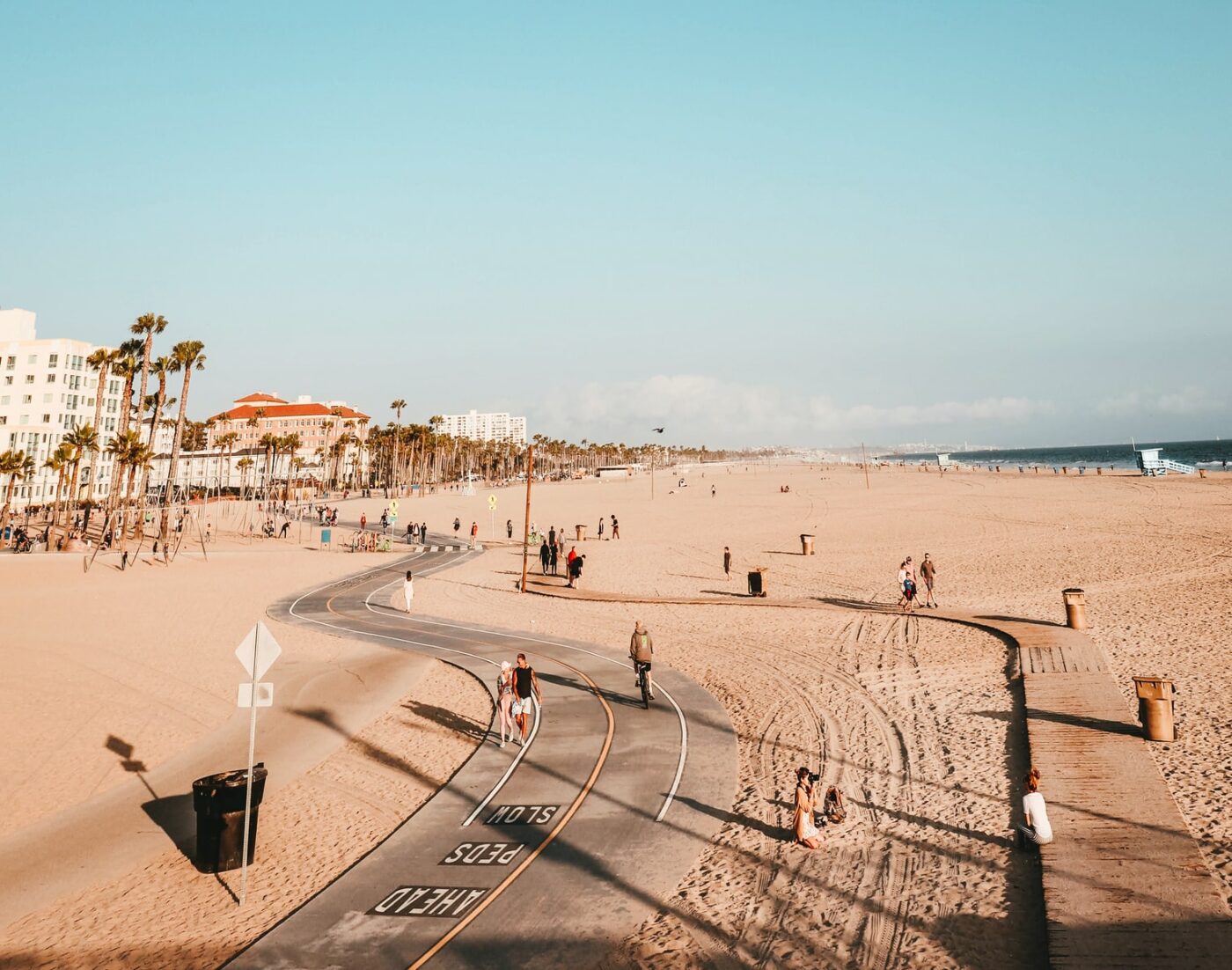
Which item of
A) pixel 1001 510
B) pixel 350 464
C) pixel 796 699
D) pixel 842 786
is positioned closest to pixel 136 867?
pixel 842 786

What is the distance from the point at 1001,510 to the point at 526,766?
55.8m

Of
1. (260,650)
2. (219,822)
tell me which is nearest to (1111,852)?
(260,650)

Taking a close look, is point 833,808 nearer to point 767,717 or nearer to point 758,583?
point 767,717

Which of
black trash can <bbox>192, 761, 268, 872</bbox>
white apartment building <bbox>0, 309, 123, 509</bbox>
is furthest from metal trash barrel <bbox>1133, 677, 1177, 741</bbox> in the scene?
white apartment building <bbox>0, 309, 123, 509</bbox>

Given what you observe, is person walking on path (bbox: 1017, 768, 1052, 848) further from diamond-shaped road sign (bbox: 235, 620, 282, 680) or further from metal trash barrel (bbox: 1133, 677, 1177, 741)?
diamond-shaped road sign (bbox: 235, 620, 282, 680)

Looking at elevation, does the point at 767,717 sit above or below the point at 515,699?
below

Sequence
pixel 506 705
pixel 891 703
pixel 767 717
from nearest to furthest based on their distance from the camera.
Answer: pixel 506 705 < pixel 767 717 < pixel 891 703

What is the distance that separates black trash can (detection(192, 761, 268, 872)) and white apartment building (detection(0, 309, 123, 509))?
11701 cm

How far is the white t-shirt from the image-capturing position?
970cm

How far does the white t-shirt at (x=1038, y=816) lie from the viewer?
31.8 feet

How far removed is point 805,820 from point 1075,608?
15.0 metres

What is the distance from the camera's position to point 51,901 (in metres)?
9.78

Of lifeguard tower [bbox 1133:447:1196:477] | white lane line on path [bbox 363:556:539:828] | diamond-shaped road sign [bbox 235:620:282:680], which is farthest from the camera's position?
A: lifeguard tower [bbox 1133:447:1196:477]

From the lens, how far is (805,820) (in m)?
10.3
